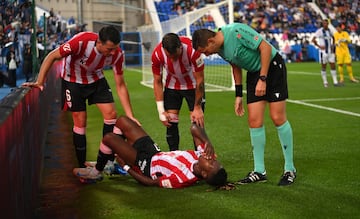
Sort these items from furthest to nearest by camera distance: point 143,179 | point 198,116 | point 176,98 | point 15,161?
point 176,98
point 198,116
point 143,179
point 15,161

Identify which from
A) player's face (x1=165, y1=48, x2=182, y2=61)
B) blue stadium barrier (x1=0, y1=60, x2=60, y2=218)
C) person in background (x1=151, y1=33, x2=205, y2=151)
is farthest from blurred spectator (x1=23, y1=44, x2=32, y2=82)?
blue stadium barrier (x1=0, y1=60, x2=60, y2=218)

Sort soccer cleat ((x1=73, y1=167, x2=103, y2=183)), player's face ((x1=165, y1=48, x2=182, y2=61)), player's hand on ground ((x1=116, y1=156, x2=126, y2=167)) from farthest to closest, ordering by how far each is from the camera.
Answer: soccer cleat ((x1=73, y1=167, x2=103, y2=183))
player's hand on ground ((x1=116, y1=156, x2=126, y2=167))
player's face ((x1=165, y1=48, x2=182, y2=61))

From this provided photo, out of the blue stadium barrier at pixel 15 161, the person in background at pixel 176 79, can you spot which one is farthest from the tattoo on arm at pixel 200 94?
the blue stadium barrier at pixel 15 161

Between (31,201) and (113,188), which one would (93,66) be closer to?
(113,188)

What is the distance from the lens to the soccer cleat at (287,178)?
21.5ft

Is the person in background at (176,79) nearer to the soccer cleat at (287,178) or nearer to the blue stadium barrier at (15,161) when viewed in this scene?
the soccer cleat at (287,178)

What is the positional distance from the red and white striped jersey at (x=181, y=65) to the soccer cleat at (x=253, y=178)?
1436mm

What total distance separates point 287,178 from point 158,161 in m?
1.43

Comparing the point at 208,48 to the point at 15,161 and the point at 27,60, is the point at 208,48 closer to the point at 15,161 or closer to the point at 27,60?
the point at 15,161

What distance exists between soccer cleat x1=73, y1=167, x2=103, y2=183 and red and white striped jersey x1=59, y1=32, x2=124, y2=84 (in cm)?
110

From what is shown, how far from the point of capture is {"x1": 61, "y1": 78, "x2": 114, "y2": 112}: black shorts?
24.1 feet

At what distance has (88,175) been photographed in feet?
22.8

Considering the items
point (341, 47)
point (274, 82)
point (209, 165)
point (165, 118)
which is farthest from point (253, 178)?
point (341, 47)

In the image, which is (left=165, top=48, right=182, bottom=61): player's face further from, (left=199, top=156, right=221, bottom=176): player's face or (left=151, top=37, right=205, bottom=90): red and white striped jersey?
(left=199, top=156, right=221, bottom=176): player's face
